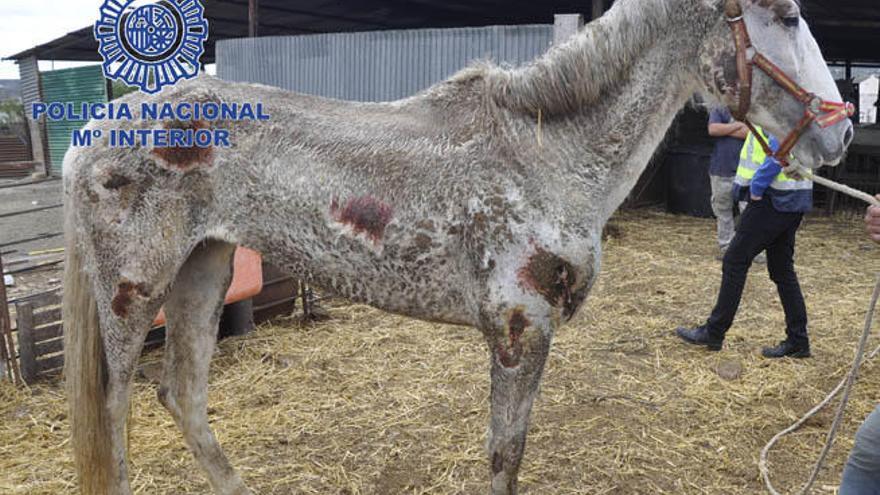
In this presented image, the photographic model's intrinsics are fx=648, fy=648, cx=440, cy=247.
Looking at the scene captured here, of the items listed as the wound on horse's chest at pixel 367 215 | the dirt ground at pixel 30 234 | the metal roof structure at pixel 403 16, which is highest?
the metal roof structure at pixel 403 16

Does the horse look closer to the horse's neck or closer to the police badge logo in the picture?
the horse's neck

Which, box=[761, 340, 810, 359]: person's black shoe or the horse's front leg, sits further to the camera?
box=[761, 340, 810, 359]: person's black shoe

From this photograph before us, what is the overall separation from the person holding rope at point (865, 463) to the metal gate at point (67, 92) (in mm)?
13220

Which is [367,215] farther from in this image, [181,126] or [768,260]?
[768,260]

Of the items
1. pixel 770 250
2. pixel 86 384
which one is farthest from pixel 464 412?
pixel 770 250

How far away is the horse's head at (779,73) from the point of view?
195 centimetres

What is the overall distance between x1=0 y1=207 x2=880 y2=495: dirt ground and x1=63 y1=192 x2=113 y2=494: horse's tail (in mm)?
488

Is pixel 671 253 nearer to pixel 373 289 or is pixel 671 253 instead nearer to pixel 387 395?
pixel 387 395

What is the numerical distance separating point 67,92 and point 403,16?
752cm

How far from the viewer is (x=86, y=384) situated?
7.88 ft

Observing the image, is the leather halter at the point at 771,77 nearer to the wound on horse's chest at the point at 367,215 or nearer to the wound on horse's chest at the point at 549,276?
the wound on horse's chest at the point at 549,276

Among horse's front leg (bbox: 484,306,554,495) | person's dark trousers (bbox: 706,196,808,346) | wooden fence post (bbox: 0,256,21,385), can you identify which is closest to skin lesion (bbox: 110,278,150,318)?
horse's front leg (bbox: 484,306,554,495)

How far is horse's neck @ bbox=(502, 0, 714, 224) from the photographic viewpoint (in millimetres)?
2029

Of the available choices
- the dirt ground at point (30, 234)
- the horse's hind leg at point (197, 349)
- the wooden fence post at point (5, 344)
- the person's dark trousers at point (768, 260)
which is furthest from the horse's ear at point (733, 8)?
the dirt ground at point (30, 234)
